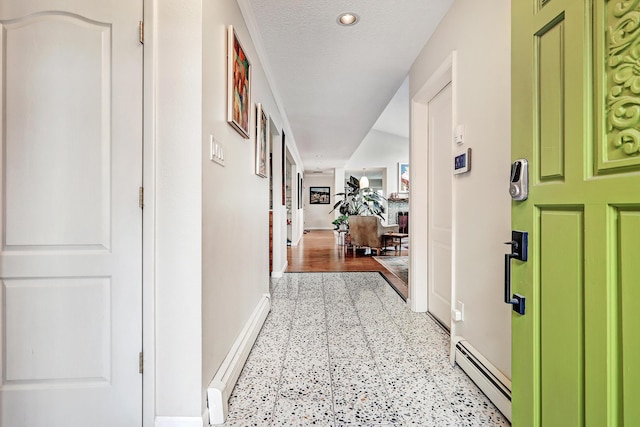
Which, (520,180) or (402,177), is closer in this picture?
(520,180)

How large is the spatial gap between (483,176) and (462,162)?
0.80 feet

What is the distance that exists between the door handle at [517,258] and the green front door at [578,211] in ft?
0.06

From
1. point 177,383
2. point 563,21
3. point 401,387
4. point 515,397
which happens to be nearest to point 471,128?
point 563,21

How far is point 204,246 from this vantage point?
1389mm

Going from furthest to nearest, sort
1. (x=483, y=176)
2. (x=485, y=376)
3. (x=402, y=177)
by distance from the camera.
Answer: (x=402, y=177), (x=483, y=176), (x=485, y=376)

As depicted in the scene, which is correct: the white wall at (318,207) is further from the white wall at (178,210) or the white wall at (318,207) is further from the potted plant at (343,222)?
the white wall at (178,210)

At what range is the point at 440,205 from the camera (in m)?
2.57

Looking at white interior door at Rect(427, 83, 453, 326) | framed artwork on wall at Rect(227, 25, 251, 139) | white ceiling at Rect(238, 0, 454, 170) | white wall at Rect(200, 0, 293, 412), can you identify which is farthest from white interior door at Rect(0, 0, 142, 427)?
white interior door at Rect(427, 83, 453, 326)

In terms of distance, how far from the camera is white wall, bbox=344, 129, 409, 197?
1055 cm

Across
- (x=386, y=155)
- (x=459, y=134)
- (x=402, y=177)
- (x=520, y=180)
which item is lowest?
(x=520, y=180)

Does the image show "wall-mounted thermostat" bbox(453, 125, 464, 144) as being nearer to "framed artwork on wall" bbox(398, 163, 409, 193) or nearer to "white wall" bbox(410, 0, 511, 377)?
"white wall" bbox(410, 0, 511, 377)

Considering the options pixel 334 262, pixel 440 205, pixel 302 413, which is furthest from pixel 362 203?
pixel 302 413

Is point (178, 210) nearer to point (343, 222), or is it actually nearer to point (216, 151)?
point (216, 151)

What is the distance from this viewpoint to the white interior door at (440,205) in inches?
95.3
